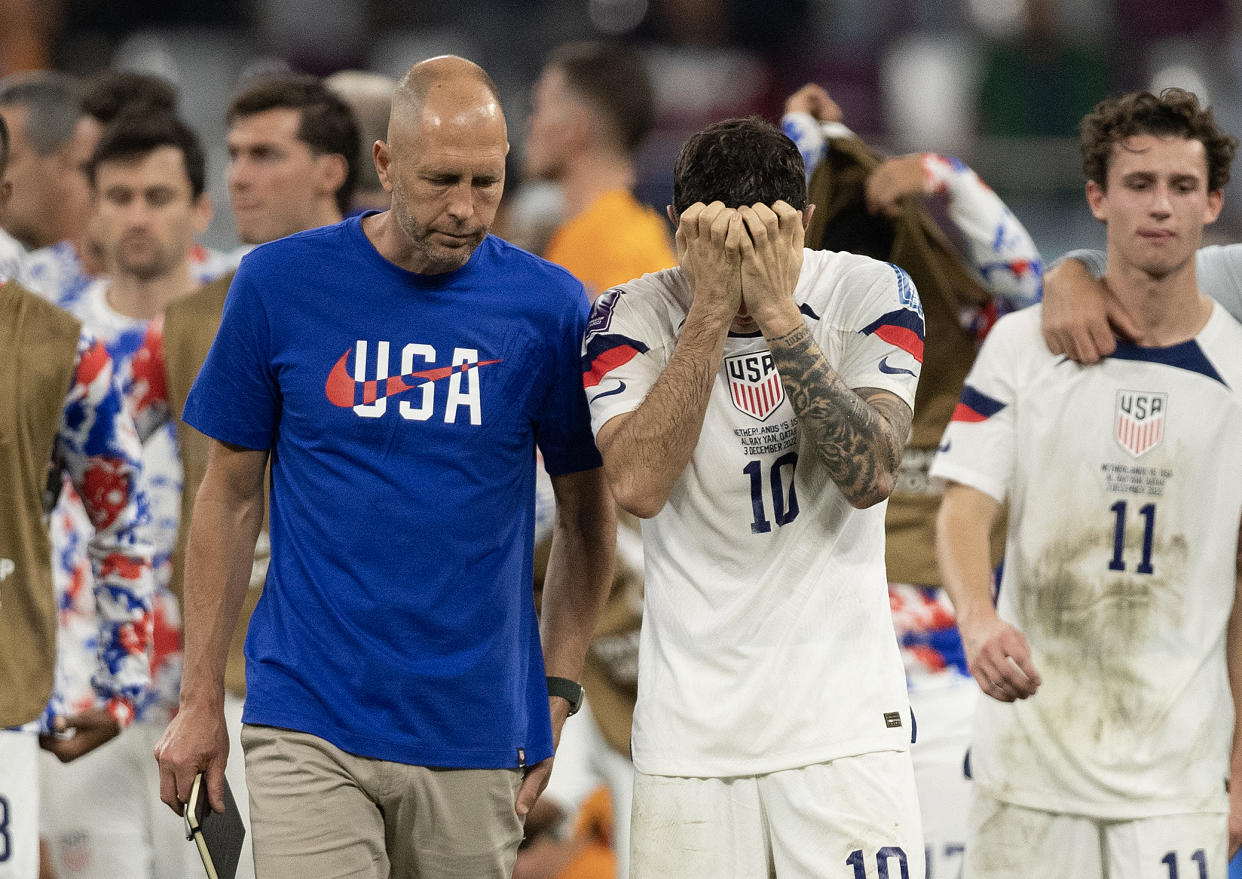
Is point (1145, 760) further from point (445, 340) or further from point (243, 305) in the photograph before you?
point (243, 305)

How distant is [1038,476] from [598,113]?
4143mm

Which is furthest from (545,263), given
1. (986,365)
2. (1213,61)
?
(1213,61)

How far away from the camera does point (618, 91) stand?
827cm

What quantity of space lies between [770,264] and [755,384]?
326mm

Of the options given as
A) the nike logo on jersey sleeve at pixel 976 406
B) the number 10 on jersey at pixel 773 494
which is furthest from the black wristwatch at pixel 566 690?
the nike logo on jersey sleeve at pixel 976 406

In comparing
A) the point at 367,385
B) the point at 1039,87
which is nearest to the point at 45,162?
the point at 367,385

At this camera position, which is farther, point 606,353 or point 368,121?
point 368,121

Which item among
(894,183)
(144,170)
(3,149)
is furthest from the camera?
(144,170)

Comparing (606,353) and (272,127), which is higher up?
(272,127)

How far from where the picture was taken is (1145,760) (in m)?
4.48

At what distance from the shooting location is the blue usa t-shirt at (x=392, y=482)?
3.58 m

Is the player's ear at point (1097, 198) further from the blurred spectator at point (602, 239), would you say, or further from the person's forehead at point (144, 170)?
the person's forehead at point (144, 170)

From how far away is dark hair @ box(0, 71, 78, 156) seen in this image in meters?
7.12

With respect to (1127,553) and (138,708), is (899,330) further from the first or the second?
(138,708)
